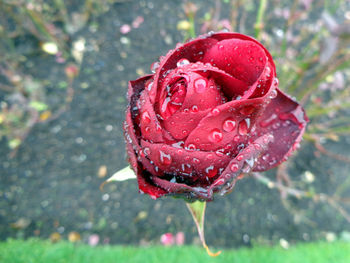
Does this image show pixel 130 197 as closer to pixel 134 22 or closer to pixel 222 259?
pixel 222 259

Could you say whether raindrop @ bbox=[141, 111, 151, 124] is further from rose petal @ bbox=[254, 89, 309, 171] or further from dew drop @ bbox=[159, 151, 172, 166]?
rose petal @ bbox=[254, 89, 309, 171]

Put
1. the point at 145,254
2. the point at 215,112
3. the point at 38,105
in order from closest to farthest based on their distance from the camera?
the point at 215,112 < the point at 145,254 < the point at 38,105

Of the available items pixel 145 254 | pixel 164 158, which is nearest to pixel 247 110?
pixel 164 158

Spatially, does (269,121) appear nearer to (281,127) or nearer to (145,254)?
(281,127)

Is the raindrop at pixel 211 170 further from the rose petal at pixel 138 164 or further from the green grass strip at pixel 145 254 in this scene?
the green grass strip at pixel 145 254

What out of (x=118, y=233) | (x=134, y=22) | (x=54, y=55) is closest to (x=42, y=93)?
(x=54, y=55)

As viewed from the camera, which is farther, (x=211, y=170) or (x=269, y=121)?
(x=269, y=121)
